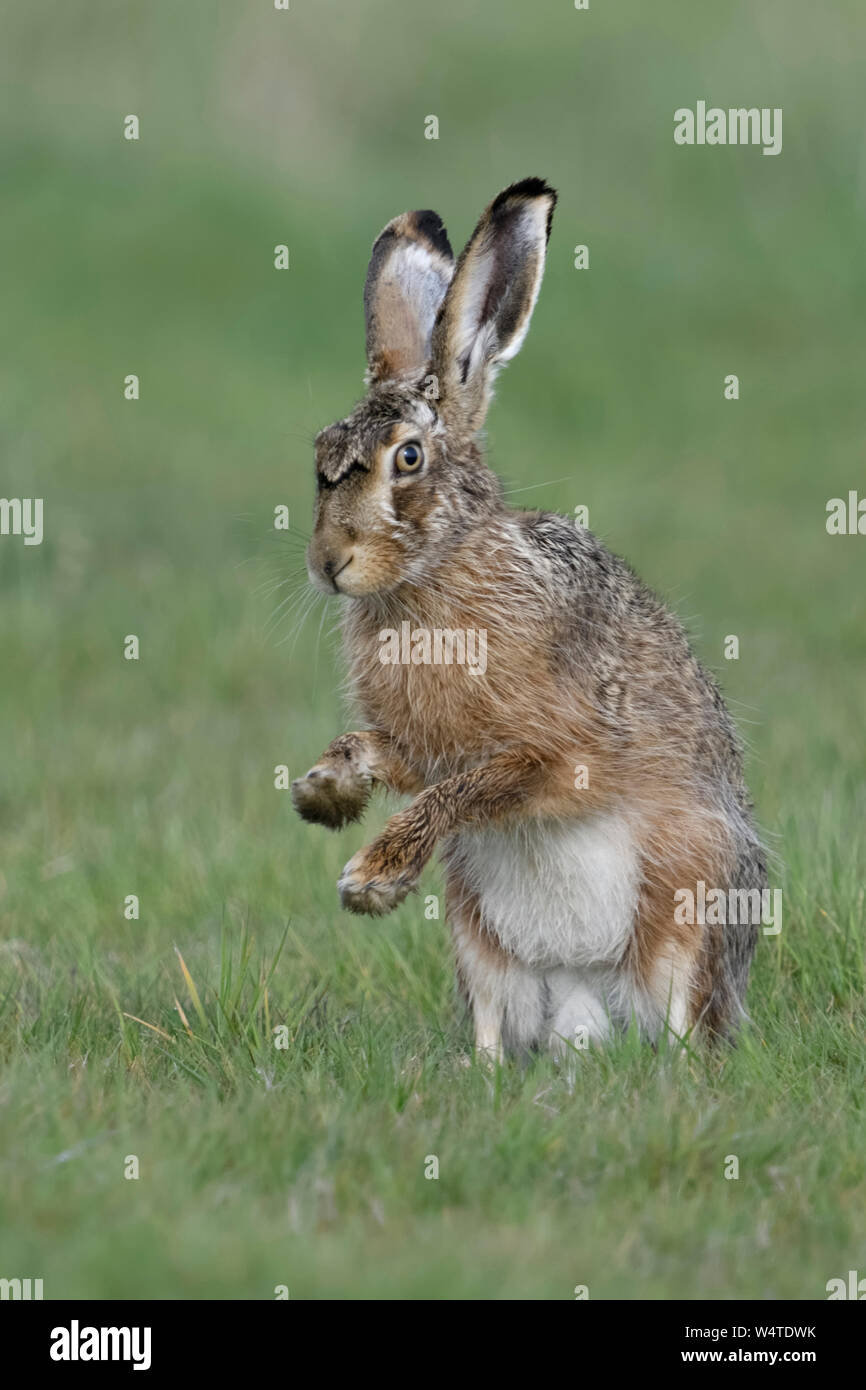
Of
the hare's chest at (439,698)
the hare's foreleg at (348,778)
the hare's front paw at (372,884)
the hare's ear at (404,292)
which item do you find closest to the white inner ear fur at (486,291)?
the hare's ear at (404,292)

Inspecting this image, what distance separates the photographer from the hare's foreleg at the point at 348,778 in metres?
5.73

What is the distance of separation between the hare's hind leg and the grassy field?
152 mm

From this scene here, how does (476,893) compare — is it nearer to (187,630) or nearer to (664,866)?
(664,866)

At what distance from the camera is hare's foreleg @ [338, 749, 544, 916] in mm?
5570

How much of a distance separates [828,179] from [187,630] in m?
14.5

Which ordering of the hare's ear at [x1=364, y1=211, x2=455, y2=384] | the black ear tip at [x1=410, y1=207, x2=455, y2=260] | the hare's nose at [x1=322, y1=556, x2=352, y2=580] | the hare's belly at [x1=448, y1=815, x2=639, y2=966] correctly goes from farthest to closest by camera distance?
the black ear tip at [x1=410, y1=207, x2=455, y2=260] → the hare's ear at [x1=364, y1=211, x2=455, y2=384] → the hare's belly at [x1=448, y1=815, x2=639, y2=966] → the hare's nose at [x1=322, y1=556, x2=352, y2=580]

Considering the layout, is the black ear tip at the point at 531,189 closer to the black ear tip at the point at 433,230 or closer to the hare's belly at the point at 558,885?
the black ear tip at the point at 433,230

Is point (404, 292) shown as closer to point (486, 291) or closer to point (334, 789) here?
point (486, 291)

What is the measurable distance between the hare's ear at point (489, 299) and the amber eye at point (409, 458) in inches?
12.4

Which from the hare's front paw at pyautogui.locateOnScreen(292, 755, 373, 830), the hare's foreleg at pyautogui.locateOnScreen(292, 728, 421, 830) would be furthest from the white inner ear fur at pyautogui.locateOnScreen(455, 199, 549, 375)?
the hare's front paw at pyautogui.locateOnScreen(292, 755, 373, 830)

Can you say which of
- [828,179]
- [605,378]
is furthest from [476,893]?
[828,179]

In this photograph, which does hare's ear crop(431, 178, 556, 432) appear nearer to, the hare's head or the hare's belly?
the hare's head
